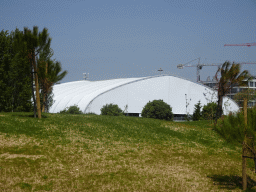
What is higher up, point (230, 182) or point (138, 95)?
point (138, 95)

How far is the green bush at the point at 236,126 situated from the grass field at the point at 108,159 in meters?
2.38

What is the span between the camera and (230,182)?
10953 mm

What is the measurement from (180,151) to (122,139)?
13.1 feet

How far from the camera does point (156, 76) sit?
51469mm

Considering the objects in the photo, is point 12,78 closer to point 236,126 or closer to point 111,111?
point 111,111

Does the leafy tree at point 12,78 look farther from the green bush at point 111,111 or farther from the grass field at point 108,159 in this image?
the green bush at point 111,111

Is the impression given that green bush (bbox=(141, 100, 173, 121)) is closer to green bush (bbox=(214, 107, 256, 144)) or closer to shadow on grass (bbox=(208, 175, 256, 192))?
shadow on grass (bbox=(208, 175, 256, 192))

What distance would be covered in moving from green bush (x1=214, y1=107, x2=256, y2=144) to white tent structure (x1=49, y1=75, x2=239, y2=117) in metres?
33.3

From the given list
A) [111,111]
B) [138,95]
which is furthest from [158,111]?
[138,95]

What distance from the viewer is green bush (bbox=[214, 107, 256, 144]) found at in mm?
9383

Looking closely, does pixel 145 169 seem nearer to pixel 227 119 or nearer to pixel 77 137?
pixel 227 119

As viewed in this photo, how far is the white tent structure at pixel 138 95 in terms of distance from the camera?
44438mm

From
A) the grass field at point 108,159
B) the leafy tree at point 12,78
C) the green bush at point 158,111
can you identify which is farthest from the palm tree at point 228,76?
the leafy tree at point 12,78

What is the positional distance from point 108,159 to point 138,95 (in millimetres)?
35195
